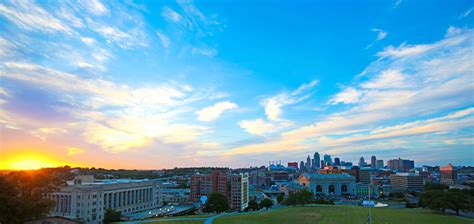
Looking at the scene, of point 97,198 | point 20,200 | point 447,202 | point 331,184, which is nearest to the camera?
point 20,200

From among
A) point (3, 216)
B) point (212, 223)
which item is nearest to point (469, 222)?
point (212, 223)

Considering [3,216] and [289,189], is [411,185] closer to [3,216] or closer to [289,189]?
[289,189]

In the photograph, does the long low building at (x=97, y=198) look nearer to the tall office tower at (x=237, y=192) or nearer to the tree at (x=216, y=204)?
the tree at (x=216, y=204)

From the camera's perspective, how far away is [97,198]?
7994 centimetres

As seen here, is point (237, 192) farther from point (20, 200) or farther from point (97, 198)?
point (20, 200)

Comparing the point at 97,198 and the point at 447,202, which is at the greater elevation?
the point at 97,198

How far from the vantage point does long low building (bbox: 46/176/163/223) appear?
76188mm

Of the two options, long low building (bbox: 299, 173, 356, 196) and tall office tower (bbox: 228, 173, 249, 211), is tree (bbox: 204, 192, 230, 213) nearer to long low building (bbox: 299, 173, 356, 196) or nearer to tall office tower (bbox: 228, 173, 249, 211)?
tall office tower (bbox: 228, 173, 249, 211)

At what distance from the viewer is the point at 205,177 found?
424ft

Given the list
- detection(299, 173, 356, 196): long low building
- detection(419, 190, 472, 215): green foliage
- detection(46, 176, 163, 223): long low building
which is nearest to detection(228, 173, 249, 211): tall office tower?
detection(46, 176, 163, 223): long low building

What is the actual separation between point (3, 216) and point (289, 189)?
143 metres

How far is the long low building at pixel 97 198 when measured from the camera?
7619cm

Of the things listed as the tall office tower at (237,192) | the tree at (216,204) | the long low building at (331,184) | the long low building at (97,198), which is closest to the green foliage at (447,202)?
the tree at (216,204)

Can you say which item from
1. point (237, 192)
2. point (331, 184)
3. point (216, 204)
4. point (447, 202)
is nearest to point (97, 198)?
point (216, 204)
